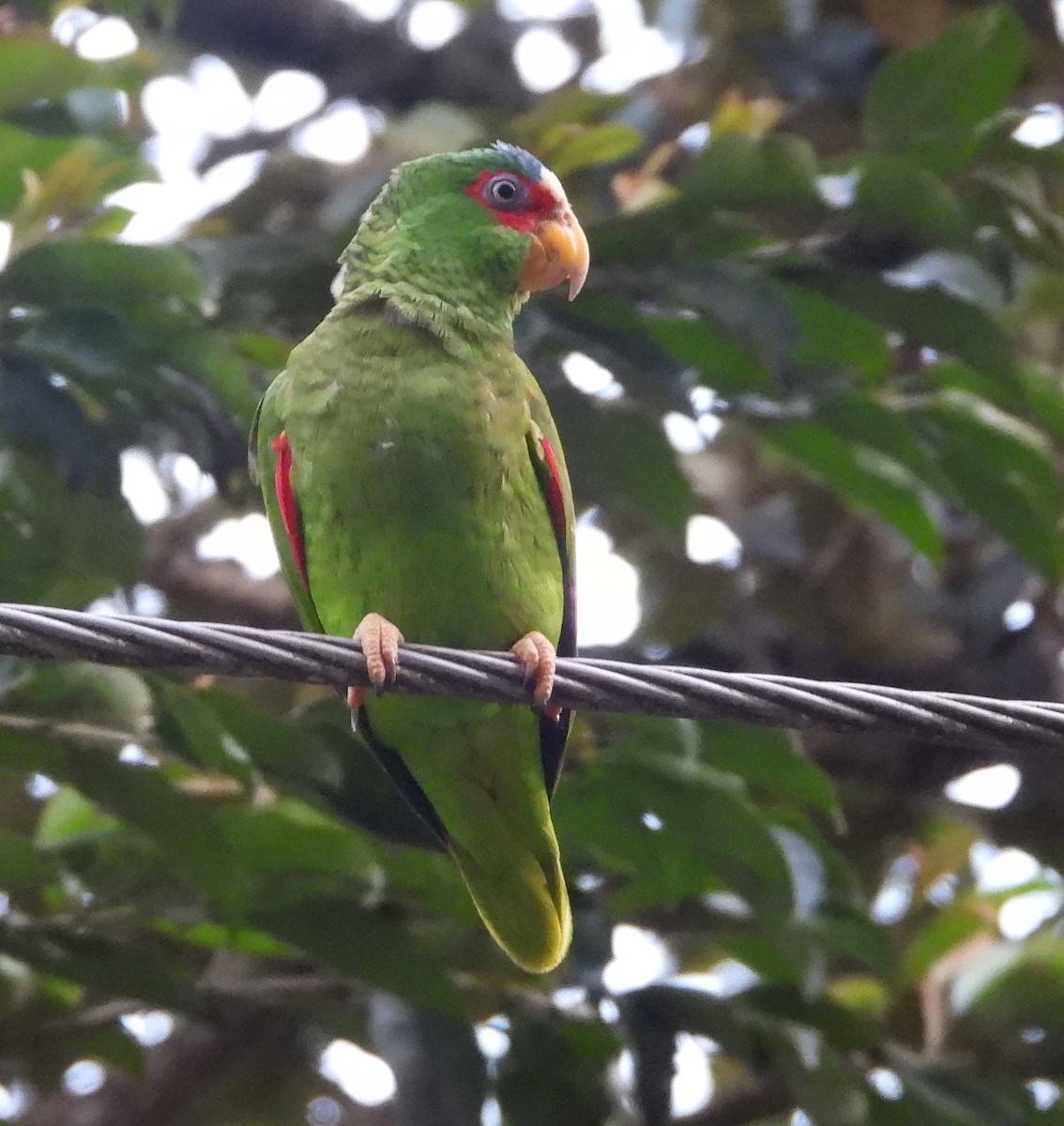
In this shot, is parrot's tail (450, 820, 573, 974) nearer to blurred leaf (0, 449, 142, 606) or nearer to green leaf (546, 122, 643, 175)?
blurred leaf (0, 449, 142, 606)

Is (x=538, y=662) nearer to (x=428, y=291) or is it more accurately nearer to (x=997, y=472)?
(x=428, y=291)

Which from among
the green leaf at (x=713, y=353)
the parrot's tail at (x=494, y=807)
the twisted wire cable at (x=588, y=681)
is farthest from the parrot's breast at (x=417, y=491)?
the twisted wire cable at (x=588, y=681)

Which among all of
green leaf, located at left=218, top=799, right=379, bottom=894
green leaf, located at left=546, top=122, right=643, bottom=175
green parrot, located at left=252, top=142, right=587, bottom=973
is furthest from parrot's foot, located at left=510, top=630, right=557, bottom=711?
green leaf, located at left=546, top=122, right=643, bottom=175

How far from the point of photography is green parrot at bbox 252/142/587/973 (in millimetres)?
2660

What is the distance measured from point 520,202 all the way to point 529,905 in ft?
4.46

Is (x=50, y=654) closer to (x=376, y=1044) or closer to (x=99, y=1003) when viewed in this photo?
(x=376, y=1044)

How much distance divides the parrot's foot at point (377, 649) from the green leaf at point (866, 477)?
3.36 feet

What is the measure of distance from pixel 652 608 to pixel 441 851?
112 centimetres

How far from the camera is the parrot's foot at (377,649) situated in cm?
209

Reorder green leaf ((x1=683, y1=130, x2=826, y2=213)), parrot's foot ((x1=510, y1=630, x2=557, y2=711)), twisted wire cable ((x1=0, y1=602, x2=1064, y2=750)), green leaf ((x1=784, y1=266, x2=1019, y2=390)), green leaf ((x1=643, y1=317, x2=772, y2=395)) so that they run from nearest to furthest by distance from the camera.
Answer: twisted wire cable ((x1=0, y1=602, x2=1064, y2=750)) < parrot's foot ((x1=510, y1=630, x2=557, y2=711)) < green leaf ((x1=683, y1=130, x2=826, y2=213)) < green leaf ((x1=784, y1=266, x2=1019, y2=390)) < green leaf ((x1=643, y1=317, x2=772, y2=395))

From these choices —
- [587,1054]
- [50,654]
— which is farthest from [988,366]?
[50,654]

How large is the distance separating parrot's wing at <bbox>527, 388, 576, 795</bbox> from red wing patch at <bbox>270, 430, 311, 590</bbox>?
17.2 inches

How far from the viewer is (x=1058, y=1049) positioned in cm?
362

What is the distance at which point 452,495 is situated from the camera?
265 centimetres
